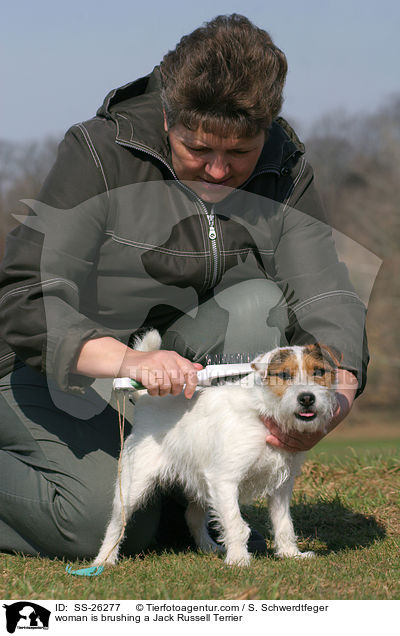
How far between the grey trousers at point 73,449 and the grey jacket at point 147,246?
0.37ft

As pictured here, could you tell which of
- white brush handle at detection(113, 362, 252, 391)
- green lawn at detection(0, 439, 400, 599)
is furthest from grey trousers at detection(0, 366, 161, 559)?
white brush handle at detection(113, 362, 252, 391)

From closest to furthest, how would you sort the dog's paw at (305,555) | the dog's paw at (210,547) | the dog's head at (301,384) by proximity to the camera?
the dog's head at (301,384) → the dog's paw at (305,555) → the dog's paw at (210,547)

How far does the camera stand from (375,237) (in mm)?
25438

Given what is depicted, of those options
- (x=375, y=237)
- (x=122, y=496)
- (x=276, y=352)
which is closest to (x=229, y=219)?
(x=276, y=352)

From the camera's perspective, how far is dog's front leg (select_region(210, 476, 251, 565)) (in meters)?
3.83

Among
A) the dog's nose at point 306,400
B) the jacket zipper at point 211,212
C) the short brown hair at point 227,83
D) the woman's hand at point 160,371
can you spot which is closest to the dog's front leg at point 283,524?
the dog's nose at point 306,400

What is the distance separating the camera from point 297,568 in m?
3.63

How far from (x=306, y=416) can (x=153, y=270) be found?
1.11 m

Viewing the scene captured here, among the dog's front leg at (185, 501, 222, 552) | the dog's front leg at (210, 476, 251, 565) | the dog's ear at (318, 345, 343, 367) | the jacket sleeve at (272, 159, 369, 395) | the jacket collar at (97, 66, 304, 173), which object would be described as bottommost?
the dog's front leg at (185, 501, 222, 552)

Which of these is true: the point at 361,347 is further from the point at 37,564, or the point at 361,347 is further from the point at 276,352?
the point at 37,564

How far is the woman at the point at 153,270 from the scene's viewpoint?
11.6ft

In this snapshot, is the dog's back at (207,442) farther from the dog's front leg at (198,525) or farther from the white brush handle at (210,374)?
the dog's front leg at (198,525)

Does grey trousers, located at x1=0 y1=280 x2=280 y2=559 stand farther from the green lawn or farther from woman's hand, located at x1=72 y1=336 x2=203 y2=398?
woman's hand, located at x1=72 y1=336 x2=203 y2=398
